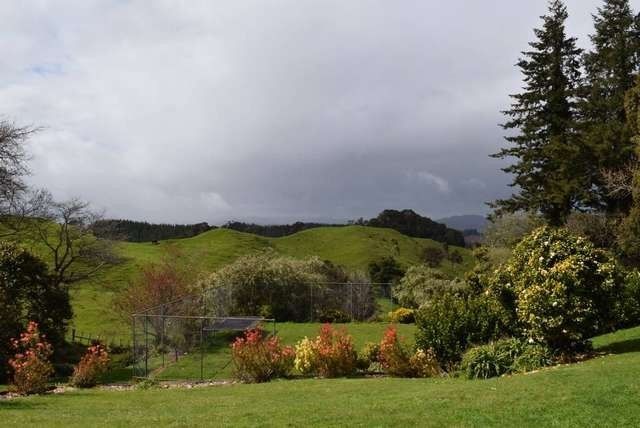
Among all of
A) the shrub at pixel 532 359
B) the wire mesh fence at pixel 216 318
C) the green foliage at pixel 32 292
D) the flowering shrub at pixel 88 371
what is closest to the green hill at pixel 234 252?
the wire mesh fence at pixel 216 318

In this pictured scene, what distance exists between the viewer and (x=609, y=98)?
116 ft

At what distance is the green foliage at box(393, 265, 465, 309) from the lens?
42172mm

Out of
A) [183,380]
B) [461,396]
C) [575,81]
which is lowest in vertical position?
[183,380]

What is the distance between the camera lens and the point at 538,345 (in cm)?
1566

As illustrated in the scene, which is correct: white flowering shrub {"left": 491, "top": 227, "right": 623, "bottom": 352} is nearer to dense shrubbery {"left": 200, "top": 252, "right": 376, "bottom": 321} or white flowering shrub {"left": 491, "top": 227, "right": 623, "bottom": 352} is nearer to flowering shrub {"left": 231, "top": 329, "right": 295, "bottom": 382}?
flowering shrub {"left": 231, "top": 329, "right": 295, "bottom": 382}

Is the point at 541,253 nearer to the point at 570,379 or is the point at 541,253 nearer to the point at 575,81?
the point at 570,379

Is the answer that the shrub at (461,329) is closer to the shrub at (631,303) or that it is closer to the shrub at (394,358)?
the shrub at (394,358)

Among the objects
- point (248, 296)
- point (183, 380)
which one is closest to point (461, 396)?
point (183, 380)

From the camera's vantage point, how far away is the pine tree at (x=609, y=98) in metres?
33.1

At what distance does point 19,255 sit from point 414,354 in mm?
19563

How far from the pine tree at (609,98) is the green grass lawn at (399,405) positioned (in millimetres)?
20118

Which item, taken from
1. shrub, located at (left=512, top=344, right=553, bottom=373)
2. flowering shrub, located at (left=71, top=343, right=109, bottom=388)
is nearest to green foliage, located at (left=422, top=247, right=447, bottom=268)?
flowering shrub, located at (left=71, top=343, right=109, bottom=388)

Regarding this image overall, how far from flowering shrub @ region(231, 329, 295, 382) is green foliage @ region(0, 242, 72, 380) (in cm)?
1222

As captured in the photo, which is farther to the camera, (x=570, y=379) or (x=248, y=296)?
(x=248, y=296)
